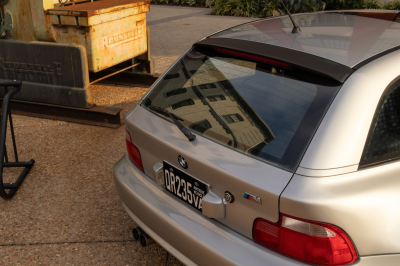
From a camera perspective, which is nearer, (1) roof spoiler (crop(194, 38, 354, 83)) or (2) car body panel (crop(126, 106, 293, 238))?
(2) car body panel (crop(126, 106, 293, 238))

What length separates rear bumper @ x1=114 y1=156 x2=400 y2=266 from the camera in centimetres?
189

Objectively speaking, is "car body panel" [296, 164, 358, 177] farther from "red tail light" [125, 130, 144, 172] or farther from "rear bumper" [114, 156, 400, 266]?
"red tail light" [125, 130, 144, 172]

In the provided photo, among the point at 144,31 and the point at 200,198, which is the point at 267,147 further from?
the point at 144,31

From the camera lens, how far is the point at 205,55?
261 cm

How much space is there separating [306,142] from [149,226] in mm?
1094

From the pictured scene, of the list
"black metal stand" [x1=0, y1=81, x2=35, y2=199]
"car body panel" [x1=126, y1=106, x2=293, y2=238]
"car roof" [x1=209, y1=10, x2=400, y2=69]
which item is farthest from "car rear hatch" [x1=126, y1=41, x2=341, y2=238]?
"black metal stand" [x1=0, y1=81, x2=35, y2=199]

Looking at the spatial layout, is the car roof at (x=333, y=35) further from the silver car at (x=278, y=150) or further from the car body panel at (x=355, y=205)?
the car body panel at (x=355, y=205)

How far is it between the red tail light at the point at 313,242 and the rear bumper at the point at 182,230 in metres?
0.05

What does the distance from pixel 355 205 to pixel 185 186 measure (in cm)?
87

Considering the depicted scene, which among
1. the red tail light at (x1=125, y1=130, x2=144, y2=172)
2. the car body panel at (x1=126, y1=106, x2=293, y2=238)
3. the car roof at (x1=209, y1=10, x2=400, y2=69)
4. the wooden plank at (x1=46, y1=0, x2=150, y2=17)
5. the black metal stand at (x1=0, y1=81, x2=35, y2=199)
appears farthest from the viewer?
the wooden plank at (x1=46, y1=0, x2=150, y2=17)

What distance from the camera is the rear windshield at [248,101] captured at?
6.38 ft

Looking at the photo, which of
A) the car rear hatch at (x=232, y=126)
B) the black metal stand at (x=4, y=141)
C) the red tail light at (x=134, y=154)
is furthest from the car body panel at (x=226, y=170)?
the black metal stand at (x=4, y=141)

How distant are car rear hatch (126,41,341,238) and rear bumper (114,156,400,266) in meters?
0.06

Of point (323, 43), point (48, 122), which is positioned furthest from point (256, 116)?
point (48, 122)
